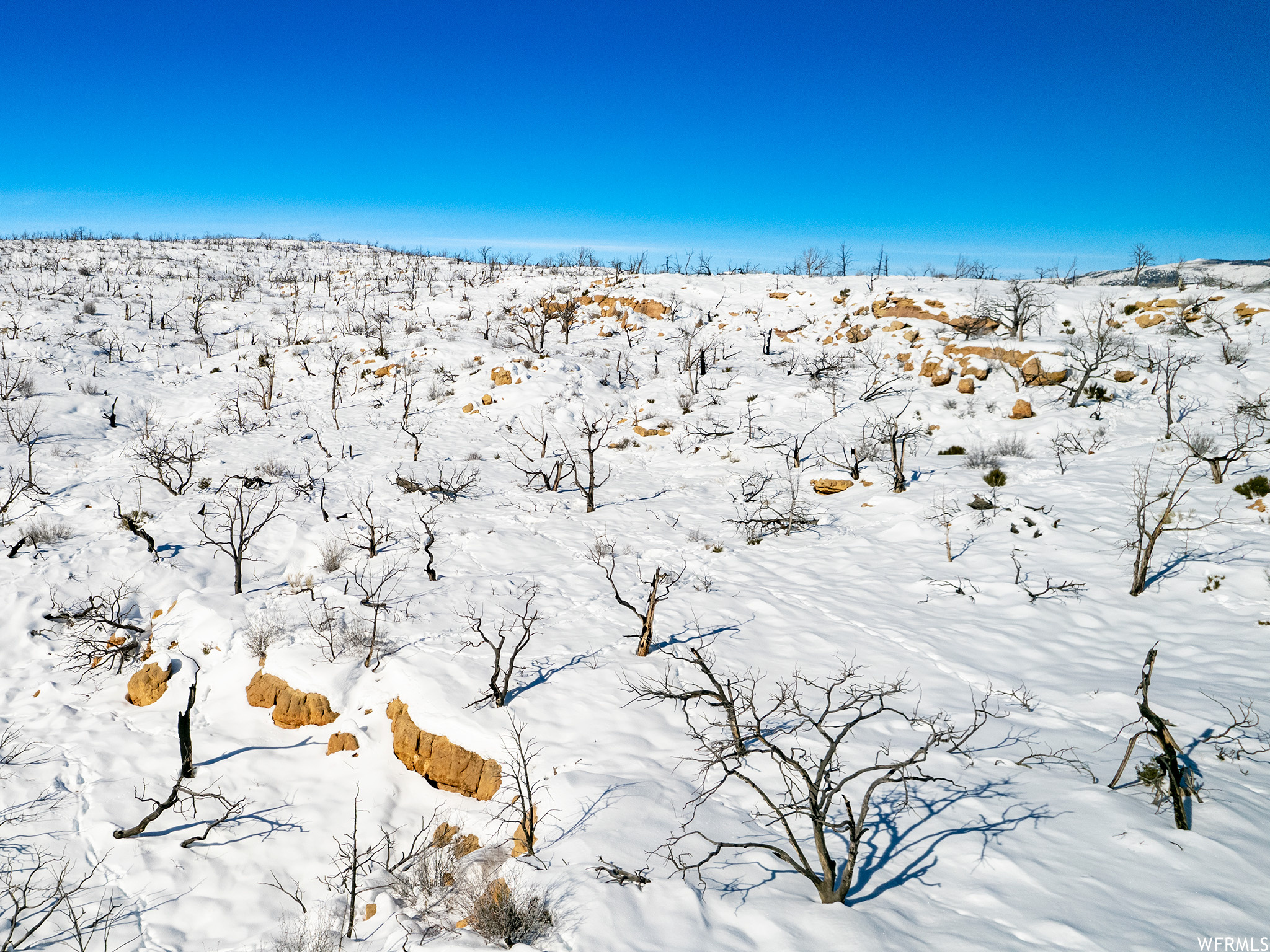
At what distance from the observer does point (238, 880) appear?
18.3ft

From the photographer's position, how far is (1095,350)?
20.8 metres

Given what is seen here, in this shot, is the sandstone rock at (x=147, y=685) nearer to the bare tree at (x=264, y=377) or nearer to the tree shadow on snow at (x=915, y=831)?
the tree shadow on snow at (x=915, y=831)

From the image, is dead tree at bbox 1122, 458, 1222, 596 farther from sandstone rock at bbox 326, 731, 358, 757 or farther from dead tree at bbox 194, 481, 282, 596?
dead tree at bbox 194, 481, 282, 596

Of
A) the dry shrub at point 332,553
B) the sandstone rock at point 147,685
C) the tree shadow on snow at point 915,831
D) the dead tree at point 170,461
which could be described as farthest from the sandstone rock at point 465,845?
the dead tree at point 170,461

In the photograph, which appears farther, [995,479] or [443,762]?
[995,479]

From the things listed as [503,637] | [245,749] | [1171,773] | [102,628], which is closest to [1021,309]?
[1171,773]

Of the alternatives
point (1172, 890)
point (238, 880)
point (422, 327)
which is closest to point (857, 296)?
point (422, 327)

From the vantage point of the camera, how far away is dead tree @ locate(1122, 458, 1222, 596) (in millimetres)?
8984

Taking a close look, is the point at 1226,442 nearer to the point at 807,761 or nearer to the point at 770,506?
the point at 770,506

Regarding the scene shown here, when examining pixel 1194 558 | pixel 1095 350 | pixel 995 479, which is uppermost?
pixel 1095 350

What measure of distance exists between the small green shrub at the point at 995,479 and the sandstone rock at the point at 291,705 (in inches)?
589

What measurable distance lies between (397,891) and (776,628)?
20.3ft

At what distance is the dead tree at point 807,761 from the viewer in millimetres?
4211

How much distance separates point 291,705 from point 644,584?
232 inches
